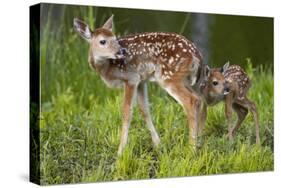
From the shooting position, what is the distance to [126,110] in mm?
7555

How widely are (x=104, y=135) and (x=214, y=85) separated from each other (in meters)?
1.21

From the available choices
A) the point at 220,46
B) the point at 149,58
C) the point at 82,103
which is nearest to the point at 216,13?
the point at 220,46

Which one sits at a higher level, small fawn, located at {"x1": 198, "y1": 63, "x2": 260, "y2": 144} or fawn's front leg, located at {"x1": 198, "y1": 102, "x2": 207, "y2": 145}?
small fawn, located at {"x1": 198, "y1": 63, "x2": 260, "y2": 144}

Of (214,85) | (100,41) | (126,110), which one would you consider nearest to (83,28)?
(100,41)

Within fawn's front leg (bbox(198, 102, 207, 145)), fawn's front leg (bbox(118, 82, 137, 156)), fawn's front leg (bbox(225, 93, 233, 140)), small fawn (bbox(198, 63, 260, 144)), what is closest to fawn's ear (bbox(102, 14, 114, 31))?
fawn's front leg (bbox(118, 82, 137, 156))

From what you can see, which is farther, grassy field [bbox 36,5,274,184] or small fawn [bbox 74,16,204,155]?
small fawn [bbox 74,16,204,155]

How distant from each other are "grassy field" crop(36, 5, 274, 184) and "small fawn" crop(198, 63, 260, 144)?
3.1 inches

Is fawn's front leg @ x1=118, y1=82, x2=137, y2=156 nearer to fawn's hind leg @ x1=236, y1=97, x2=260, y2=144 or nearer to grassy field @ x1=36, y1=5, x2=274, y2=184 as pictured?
grassy field @ x1=36, y1=5, x2=274, y2=184

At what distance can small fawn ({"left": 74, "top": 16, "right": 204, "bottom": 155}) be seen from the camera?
293 inches

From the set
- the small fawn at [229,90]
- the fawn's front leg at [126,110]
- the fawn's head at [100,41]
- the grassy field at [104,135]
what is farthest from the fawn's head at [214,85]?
the fawn's head at [100,41]

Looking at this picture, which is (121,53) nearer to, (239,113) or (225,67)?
(225,67)

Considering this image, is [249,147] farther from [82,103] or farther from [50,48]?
[50,48]

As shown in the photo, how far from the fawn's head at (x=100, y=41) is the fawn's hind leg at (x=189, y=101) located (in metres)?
0.58

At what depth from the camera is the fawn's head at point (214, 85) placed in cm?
795
